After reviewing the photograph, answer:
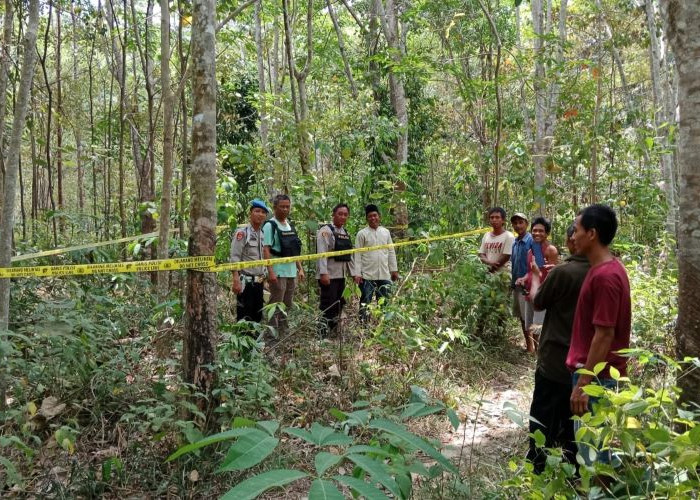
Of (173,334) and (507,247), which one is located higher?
(507,247)

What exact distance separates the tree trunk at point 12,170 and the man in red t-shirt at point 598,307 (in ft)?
11.0

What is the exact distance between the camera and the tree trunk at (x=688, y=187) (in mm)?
2877

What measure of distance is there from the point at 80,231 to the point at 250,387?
664 centimetres

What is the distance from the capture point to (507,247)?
20.9ft

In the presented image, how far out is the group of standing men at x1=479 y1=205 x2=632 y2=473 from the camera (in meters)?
2.69

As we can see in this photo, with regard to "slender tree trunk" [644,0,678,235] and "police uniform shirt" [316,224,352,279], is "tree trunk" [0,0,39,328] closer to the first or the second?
"police uniform shirt" [316,224,352,279]

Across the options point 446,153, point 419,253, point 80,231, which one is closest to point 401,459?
point 419,253

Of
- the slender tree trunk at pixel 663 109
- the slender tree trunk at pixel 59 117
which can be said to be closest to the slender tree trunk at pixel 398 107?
the slender tree trunk at pixel 663 109

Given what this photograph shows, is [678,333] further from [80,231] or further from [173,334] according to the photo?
[80,231]

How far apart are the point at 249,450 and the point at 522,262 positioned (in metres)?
4.95

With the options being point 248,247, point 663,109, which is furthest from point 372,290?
point 663,109

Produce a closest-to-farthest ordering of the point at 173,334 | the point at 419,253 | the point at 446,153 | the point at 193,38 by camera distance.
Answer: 1. the point at 193,38
2. the point at 173,334
3. the point at 419,253
4. the point at 446,153

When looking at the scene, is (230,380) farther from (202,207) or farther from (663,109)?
(663,109)

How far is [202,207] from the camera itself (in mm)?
3707
